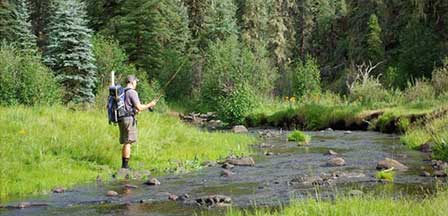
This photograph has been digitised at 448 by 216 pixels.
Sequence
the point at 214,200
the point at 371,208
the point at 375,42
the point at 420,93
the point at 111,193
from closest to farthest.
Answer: the point at 371,208 → the point at 214,200 → the point at 111,193 → the point at 420,93 → the point at 375,42

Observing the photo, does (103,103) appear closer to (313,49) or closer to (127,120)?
(127,120)

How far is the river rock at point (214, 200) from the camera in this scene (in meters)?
9.95

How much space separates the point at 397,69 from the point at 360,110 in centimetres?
1951

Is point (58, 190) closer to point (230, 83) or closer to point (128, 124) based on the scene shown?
point (128, 124)

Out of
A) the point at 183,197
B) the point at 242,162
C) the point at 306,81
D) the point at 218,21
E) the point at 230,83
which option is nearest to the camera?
the point at 183,197

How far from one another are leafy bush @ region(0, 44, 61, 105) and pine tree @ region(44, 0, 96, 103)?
7156mm

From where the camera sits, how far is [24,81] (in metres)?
34.4

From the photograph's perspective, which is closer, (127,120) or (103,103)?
(127,120)

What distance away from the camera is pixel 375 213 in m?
6.55

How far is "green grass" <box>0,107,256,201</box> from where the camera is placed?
481 inches

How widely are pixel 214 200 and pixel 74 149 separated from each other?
17.3ft

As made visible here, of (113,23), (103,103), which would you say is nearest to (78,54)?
(113,23)

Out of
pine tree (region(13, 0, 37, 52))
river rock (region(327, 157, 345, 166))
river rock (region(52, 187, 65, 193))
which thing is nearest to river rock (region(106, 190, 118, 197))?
river rock (region(52, 187, 65, 193))

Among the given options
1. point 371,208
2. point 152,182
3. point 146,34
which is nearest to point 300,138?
point 152,182
